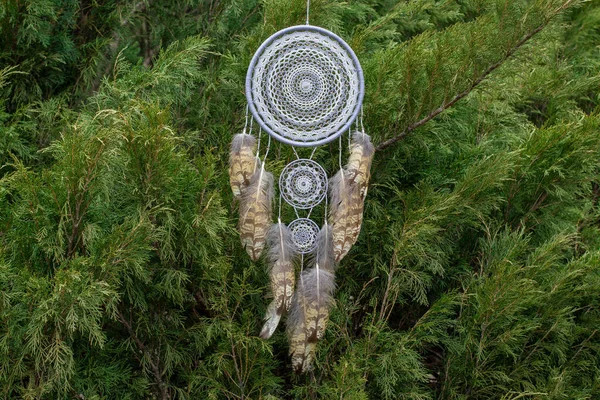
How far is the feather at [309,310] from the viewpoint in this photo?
2.44 meters

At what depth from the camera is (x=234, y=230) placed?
2.64 meters

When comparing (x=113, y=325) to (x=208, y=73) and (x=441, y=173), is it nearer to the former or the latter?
(x=208, y=73)

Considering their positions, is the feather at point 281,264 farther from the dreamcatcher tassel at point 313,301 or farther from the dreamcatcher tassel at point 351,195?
the dreamcatcher tassel at point 351,195

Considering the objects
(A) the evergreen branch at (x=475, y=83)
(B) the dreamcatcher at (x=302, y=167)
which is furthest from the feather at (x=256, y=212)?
(A) the evergreen branch at (x=475, y=83)

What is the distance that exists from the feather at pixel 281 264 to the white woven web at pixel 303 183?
0.11 meters

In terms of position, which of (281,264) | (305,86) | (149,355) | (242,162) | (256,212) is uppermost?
(305,86)

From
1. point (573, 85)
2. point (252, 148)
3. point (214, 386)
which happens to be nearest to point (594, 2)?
point (573, 85)

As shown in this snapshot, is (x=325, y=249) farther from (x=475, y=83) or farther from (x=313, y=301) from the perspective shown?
(x=475, y=83)

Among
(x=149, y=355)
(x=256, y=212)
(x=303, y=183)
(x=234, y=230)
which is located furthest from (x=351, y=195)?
(x=149, y=355)

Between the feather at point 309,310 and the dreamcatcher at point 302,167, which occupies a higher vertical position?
the dreamcatcher at point 302,167

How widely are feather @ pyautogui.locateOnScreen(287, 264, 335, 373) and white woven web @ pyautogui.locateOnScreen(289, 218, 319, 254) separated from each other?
71 millimetres

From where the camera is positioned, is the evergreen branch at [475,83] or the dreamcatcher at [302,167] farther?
the evergreen branch at [475,83]

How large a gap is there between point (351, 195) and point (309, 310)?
1.33 ft

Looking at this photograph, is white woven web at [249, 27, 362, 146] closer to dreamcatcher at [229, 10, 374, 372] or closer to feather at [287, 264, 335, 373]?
dreamcatcher at [229, 10, 374, 372]
